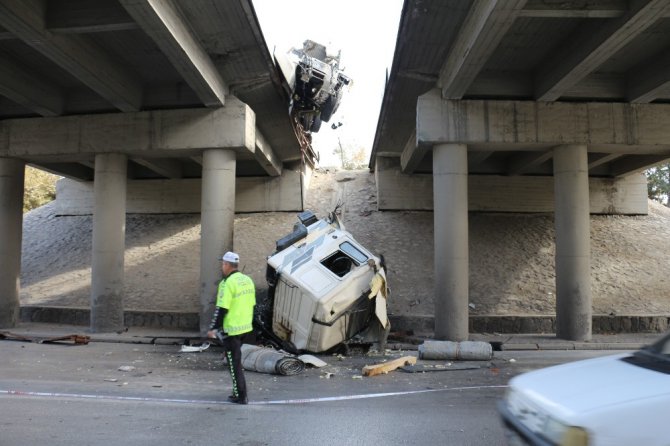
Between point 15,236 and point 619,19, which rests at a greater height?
point 619,19

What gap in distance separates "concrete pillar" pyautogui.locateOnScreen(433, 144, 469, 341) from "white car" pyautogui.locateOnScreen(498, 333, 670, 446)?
28.4 ft

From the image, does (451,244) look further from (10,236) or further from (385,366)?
(10,236)

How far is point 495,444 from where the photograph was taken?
5.03 meters

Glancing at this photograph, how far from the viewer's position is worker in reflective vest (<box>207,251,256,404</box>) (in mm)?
6309

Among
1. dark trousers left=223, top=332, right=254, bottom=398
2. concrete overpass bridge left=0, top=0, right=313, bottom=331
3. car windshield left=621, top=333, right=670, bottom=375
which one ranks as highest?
concrete overpass bridge left=0, top=0, right=313, bottom=331

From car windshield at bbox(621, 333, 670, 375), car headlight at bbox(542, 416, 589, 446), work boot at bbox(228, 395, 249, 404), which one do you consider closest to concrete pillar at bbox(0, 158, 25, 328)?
work boot at bbox(228, 395, 249, 404)

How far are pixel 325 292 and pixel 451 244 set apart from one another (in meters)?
4.52

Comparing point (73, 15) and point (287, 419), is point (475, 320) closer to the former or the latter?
point (287, 419)

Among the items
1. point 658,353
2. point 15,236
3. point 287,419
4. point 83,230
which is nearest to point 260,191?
point 83,230

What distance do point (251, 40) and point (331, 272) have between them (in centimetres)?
592

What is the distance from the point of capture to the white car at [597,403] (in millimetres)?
2783

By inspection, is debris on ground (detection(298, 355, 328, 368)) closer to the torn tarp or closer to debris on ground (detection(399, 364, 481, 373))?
the torn tarp

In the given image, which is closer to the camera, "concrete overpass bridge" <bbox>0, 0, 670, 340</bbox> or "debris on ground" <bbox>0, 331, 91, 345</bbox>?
"concrete overpass bridge" <bbox>0, 0, 670, 340</bbox>

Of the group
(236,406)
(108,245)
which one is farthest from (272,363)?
(108,245)
